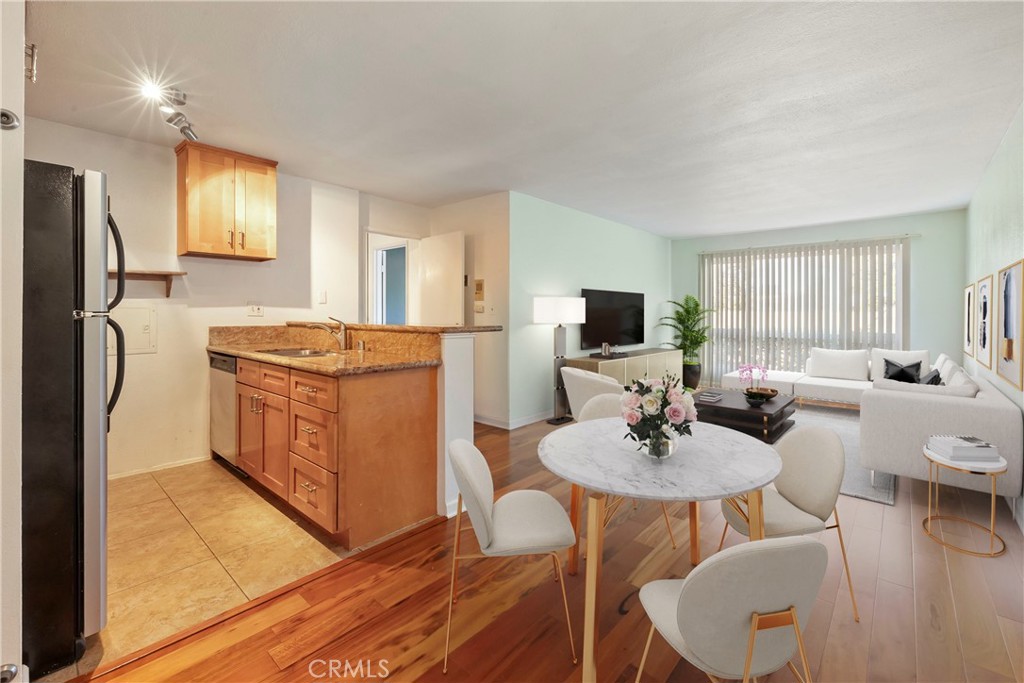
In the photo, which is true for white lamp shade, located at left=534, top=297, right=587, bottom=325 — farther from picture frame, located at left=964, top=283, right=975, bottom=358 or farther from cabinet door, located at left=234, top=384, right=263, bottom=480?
picture frame, located at left=964, top=283, right=975, bottom=358

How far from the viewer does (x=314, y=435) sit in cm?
230

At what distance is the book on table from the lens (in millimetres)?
2359

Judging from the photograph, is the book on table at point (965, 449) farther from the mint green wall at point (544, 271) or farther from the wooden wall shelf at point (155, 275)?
the wooden wall shelf at point (155, 275)

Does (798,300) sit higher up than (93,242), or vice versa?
(798,300)

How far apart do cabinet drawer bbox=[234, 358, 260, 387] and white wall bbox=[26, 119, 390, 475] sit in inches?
30.3

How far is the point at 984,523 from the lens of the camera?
2590mm

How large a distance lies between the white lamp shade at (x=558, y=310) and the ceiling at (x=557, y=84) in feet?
4.48

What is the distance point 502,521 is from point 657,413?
719 millimetres

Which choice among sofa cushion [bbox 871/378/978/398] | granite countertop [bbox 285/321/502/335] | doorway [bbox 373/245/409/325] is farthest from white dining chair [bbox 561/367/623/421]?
doorway [bbox 373/245/409/325]

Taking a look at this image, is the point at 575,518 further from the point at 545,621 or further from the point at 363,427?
the point at 363,427

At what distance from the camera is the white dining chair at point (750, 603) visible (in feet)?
3.10

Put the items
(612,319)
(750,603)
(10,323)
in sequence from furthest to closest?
(612,319) < (750,603) < (10,323)

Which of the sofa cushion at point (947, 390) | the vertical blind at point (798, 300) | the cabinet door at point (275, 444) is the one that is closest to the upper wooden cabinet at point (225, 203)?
the cabinet door at point (275, 444)

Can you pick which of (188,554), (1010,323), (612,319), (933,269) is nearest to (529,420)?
(612,319)
